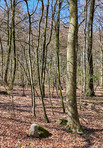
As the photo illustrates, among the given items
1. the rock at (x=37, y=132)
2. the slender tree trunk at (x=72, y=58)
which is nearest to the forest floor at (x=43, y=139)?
the rock at (x=37, y=132)

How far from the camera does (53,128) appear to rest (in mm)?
5402

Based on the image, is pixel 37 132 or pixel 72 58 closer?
pixel 37 132

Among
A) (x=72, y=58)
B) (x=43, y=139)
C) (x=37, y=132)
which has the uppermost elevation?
(x=72, y=58)

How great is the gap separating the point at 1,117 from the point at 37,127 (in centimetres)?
165

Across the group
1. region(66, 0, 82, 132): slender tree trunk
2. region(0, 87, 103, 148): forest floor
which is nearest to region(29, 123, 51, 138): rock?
region(0, 87, 103, 148): forest floor

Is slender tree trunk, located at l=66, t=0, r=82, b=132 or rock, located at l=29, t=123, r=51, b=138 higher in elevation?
slender tree trunk, located at l=66, t=0, r=82, b=132

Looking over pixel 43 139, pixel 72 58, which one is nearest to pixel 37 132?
pixel 43 139

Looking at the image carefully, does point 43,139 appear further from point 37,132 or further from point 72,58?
point 72,58

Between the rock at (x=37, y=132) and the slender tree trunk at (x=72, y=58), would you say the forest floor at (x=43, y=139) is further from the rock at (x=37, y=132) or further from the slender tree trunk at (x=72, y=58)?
the slender tree trunk at (x=72, y=58)

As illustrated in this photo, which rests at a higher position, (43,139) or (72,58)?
(72,58)

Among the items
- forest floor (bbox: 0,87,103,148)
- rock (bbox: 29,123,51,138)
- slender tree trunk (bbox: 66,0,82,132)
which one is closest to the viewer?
forest floor (bbox: 0,87,103,148)

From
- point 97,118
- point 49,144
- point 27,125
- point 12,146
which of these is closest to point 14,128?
point 27,125

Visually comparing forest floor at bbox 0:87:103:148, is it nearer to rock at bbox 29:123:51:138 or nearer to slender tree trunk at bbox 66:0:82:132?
rock at bbox 29:123:51:138

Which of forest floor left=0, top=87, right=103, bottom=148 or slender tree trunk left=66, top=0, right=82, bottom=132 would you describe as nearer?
forest floor left=0, top=87, right=103, bottom=148
